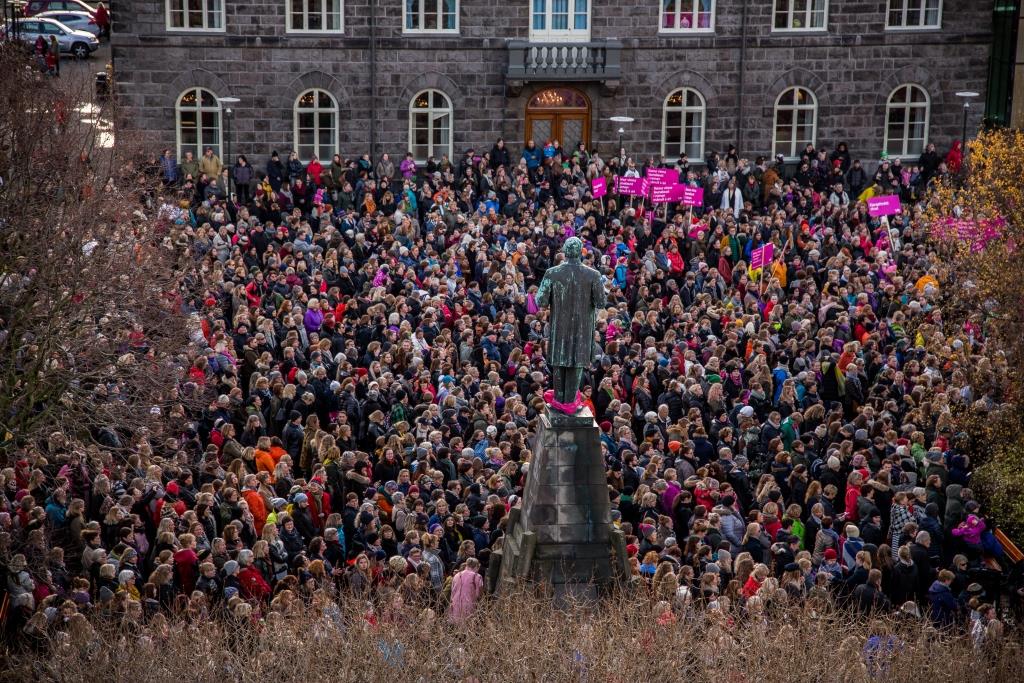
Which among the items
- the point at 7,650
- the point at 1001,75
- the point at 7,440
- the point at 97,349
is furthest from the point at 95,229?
the point at 1001,75

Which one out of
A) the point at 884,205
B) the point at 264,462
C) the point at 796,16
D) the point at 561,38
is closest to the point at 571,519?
the point at 264,462

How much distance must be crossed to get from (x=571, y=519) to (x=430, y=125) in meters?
29.2

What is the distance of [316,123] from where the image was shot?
4869 cm

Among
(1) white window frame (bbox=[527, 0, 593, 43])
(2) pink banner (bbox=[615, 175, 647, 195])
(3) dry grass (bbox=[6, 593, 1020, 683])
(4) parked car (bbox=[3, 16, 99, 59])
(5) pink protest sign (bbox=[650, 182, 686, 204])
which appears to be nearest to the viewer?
(3) dry grass (bbox=[6, 593, 1020, 683])

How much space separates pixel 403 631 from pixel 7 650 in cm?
492

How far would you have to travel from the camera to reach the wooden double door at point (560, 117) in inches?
1948

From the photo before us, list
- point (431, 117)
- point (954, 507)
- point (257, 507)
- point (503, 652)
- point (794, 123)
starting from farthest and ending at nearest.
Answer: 1. point (794, 123)
2. point (431, 117)
3. point (954, 507)
4. point (257, 507)
5. point (503, 652)

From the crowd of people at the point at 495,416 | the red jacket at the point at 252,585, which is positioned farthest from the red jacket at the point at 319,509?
the red jacket at the point at 252,585

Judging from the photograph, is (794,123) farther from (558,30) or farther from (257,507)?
(257,507)

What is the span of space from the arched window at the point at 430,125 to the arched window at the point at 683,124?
6490 millimetres

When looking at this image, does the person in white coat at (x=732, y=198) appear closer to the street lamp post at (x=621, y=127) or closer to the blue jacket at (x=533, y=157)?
the street lamp post at (x=621, y=127)

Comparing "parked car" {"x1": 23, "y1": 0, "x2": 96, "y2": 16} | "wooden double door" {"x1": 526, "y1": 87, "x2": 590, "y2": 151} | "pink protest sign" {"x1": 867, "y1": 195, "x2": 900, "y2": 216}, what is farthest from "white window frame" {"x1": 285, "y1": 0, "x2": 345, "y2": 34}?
"pink protest sign" {"x1": 867, "y1": 195, "x2": 900, "y2": 216}

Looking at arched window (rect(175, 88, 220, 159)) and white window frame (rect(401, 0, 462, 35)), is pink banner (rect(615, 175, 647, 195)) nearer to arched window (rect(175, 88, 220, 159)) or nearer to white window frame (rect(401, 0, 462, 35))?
white window frame (rect(401, 0, 462, 35))

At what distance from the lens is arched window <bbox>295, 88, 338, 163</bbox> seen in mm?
48656
